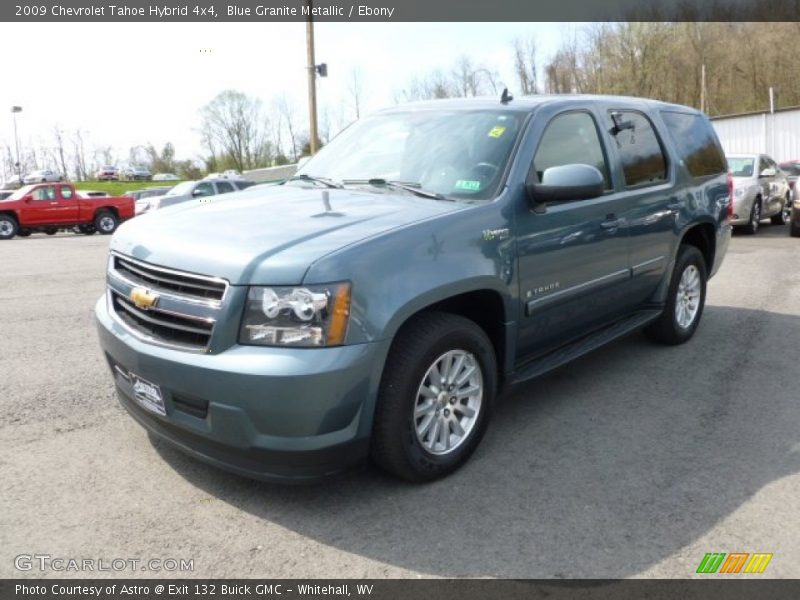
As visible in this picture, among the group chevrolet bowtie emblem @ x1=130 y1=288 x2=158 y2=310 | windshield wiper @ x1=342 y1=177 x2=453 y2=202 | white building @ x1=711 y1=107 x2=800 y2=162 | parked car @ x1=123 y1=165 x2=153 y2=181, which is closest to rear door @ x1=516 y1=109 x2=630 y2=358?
windshield wiper @ x1=342 y1=177 x2=453 y2=202

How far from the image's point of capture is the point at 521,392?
4.84 m

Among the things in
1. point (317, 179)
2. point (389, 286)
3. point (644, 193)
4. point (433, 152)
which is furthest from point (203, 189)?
point (389, 286)

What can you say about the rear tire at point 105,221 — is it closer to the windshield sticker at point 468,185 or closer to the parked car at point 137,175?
the windshield sticker at point 468,185

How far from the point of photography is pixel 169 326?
10.3ft

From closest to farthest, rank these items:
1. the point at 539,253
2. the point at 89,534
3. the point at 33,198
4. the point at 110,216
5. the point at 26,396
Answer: the point at 89,534, the point at 539,253, the point at 26,396, the point at 33,198, the point at 110,216

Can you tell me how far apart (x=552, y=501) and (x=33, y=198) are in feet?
76.1

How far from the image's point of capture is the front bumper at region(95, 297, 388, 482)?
2840 mm

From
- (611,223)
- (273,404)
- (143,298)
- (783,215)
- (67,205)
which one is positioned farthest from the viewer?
(67,205)

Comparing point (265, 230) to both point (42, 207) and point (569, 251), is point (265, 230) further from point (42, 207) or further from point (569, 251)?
point (42, 207)

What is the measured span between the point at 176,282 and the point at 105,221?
892 inches

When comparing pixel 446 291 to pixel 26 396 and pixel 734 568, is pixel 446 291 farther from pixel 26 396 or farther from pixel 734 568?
pixel 26 396

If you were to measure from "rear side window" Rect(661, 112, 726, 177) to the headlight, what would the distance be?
155 inches

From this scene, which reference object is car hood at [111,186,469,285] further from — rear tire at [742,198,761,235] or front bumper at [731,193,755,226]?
rear tire at [742,198,761,235]

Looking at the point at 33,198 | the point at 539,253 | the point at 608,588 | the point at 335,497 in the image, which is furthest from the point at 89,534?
the point at 33,198
